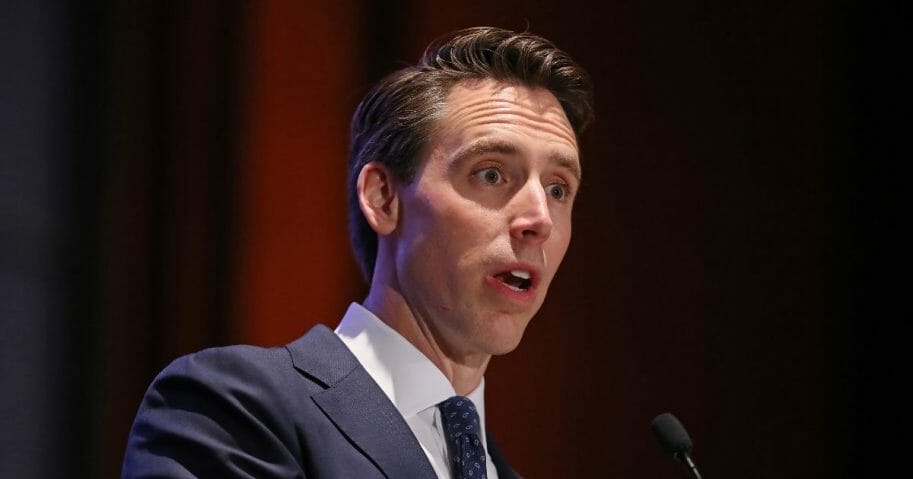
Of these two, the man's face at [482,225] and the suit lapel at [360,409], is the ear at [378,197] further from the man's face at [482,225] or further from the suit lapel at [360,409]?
the suit lapel at [360,409]

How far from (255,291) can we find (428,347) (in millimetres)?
699

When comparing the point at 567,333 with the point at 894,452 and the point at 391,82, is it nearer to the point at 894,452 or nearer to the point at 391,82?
the point at 894,452

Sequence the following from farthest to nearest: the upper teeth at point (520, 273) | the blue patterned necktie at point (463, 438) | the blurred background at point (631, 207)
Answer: the blurred background at point (631, 207), the upper teeth at point (520, 273), the blue patterned necktie at point (463, 438)

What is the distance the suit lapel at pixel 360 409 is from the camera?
1.52 meters

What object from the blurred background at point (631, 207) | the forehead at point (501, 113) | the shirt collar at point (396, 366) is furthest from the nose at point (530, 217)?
the blurred background at point (631, 207)

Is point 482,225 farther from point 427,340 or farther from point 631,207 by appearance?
point 631,207

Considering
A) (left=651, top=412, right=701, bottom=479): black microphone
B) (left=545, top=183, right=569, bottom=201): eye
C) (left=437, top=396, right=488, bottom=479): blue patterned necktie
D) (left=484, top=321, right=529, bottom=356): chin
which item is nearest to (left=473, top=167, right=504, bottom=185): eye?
(left=545, top=183, right=569, bottom=201): eye

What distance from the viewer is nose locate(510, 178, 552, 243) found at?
5.64ft

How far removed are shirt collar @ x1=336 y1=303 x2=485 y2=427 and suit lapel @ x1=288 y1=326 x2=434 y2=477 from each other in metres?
0.05

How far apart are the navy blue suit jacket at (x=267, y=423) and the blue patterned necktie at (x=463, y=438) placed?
0.33 ft

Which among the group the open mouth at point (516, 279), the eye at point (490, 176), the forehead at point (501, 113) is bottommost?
the open mouth at point (516, 279)

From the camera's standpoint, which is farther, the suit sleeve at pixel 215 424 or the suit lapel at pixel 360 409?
the suit lapel at pixel 360 409

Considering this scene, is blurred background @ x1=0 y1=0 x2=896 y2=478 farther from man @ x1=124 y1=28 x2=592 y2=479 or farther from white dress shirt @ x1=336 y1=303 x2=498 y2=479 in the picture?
white dress shirt @ x1=336 y1=303 x2=498 y2=479

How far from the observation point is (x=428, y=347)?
1.77 metres
